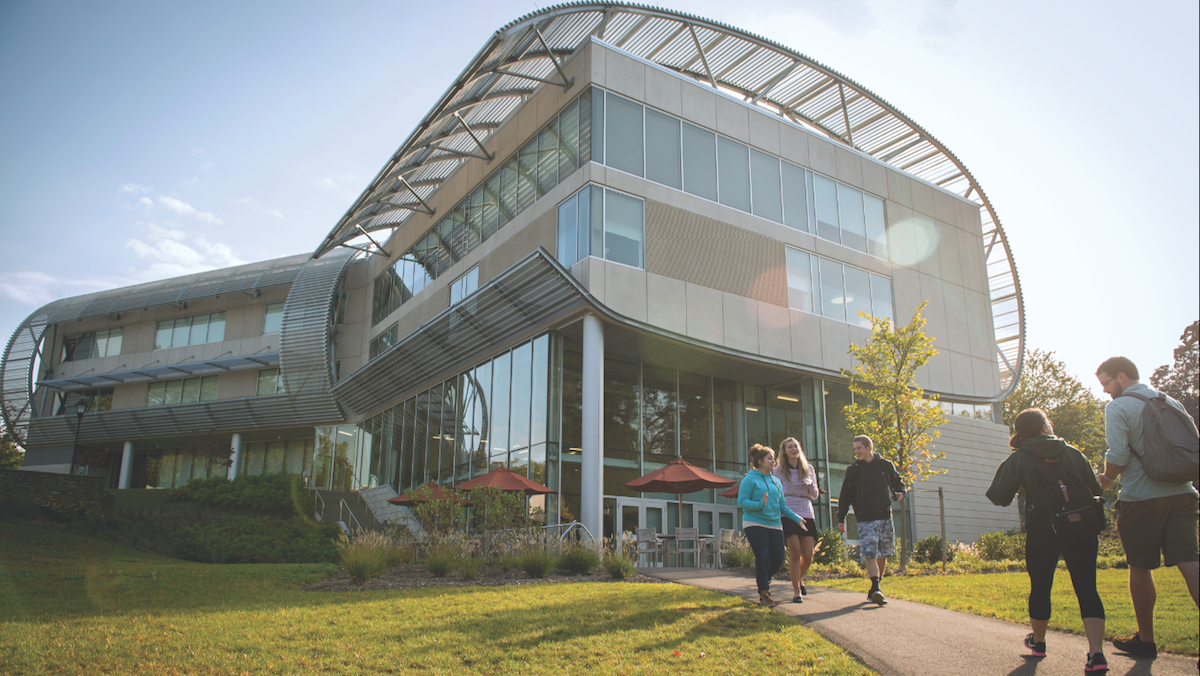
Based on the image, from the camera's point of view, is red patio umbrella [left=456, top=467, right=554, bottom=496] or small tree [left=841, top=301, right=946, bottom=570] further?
red patio umbrella [left=456, top=467, right=554, bottom=496]

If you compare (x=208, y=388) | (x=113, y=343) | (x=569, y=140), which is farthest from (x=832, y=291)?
(x=113, y=343)

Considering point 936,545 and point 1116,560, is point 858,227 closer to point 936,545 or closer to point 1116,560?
point 936,545

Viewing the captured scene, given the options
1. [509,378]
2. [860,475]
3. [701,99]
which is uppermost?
[701,99]

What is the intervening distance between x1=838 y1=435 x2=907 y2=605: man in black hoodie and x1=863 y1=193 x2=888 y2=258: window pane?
59.5ft

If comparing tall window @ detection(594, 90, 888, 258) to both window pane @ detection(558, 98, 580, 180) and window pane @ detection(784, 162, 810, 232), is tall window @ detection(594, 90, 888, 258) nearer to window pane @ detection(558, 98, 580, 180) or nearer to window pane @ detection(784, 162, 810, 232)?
window pane @ detection(784, 162, 810, 232)

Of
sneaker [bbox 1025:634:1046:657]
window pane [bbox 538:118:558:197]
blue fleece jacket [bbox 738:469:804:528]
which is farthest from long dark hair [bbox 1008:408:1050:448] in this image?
window pane [bbox 538:118:558:197]

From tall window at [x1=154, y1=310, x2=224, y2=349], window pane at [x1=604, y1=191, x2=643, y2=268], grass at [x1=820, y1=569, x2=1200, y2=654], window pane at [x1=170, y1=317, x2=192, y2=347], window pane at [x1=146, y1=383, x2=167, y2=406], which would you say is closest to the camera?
grass at [x1=820, y1=569, x2=1200, y2=654]

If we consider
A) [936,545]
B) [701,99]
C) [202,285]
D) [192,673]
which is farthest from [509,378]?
[202,285]

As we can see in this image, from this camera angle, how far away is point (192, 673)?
5.04 meters

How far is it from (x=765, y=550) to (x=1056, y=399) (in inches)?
1884

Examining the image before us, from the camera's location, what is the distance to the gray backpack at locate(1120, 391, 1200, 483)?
14.6 ft

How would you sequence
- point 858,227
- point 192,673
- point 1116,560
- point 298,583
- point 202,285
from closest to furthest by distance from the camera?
point 192,673, point 298,583, point 1116,560, point 858,227, point 202,285

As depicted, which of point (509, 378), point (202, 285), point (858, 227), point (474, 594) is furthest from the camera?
point (202, 285)

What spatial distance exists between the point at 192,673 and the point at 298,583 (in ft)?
20.5
